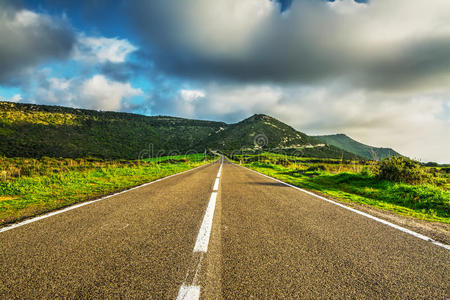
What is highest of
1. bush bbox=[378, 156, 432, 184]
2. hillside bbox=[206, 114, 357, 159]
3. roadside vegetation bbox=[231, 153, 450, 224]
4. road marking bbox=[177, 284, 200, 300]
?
hillside bbox=[206, 114, 357, 159]

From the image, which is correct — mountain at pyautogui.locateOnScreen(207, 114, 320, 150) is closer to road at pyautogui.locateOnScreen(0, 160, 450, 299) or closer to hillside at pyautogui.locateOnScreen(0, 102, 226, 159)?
hillside at pyautogui.locateOnScreen(0, 102, 226, 159)

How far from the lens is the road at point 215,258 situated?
1847mm

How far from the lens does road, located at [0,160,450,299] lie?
1847mm

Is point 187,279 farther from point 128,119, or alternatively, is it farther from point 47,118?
point 128,119

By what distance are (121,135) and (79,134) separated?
1770 centimetres

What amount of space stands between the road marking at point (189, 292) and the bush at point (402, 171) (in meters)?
11.3

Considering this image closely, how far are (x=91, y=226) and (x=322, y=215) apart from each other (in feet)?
16.1

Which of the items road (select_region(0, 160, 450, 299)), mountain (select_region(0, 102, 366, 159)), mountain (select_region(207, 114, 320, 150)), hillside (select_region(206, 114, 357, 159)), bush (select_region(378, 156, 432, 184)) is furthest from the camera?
mountain (select_region(207, 114, 320, 150))

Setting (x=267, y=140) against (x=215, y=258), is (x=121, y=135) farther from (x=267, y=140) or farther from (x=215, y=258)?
(x=215, y=258)

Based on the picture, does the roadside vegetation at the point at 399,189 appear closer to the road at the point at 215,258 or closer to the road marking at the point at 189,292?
the road at the point at 215,258

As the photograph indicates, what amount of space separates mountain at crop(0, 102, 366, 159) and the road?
10246 mm

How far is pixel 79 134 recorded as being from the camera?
7475 centimetres

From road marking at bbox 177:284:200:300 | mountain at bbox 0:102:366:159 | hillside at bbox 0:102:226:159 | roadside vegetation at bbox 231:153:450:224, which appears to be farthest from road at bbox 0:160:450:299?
hillside at bbox 0:102:226:159

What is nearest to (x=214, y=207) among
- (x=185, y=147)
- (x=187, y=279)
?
(x=187, y=279)
